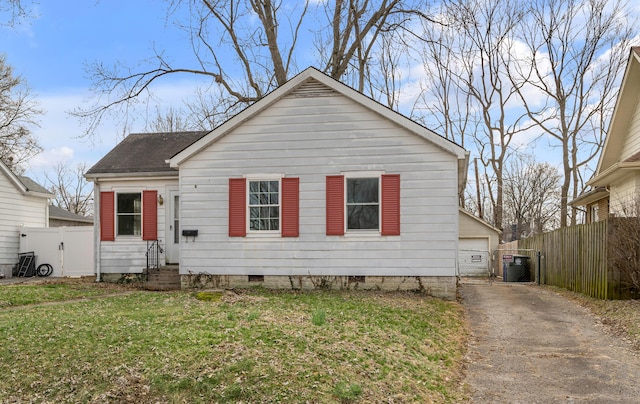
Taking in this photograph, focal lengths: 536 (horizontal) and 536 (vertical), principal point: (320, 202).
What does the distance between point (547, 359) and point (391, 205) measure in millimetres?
5804

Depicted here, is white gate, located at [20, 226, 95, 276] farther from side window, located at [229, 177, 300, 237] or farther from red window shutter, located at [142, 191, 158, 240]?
side window, located at [229, 177, 300, 237]

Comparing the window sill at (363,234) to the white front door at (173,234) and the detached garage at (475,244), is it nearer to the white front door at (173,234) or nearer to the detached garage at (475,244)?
the white front door at (173,234)

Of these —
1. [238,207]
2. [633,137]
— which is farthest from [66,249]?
[633,137]

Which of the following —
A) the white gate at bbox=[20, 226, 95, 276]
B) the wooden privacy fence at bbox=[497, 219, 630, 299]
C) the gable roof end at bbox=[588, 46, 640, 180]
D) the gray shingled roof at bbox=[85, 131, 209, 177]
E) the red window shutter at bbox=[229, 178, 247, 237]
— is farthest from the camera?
the white gate at bbox=[20, 226, 95, 276]

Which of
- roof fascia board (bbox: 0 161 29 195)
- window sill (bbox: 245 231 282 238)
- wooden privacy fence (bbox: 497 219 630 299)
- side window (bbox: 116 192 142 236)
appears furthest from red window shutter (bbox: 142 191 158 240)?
wooden privacy fence (bbox: 497 219 630 299)

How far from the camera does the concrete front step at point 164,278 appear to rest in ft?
46.6

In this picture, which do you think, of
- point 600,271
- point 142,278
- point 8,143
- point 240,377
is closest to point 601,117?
point 600,271

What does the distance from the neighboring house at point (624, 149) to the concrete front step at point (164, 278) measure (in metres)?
11.4

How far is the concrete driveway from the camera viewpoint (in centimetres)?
602

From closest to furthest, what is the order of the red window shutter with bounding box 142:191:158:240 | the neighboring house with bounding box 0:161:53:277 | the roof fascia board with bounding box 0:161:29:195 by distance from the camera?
the red window shutter with bounding box 142:191:158:240, the neighboring house with bounding box 0:161:53:277, the roof fascia board with bounding box 0:161:29:195

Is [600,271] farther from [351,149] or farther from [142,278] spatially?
[142,278]

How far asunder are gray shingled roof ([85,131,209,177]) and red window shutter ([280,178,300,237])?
3.76 meters

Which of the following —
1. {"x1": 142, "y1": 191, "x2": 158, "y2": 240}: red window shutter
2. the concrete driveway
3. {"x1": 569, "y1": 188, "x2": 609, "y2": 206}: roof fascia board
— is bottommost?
the concrete driveway

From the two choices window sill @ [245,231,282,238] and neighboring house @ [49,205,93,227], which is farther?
neighboring house @ [49,205,93,227]
